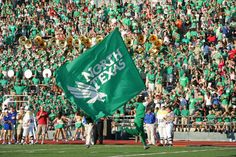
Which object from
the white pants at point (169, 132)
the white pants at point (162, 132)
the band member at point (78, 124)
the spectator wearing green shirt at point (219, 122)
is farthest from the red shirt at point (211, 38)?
the white pants at point (169, 132)

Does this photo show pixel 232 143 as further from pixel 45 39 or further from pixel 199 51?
pixel 45 39

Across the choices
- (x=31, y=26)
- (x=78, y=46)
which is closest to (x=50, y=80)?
(x=78, y=46)

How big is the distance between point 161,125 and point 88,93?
296 inches

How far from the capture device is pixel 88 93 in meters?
29.7

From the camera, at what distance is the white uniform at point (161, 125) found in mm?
36406

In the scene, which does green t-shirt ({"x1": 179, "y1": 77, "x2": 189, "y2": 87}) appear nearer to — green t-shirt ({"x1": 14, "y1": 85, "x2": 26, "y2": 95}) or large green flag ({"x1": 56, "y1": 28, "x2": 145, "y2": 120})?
green t-shirt ({"x1": 14, "y1": 85, "x2": 26, "y2": 95})

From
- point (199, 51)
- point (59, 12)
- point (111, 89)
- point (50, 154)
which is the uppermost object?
point (59, 12)

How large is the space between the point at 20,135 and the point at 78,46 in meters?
A: 9.38

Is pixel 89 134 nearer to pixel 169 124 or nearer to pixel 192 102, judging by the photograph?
pixel 169 124

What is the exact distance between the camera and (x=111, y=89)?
29797 mm

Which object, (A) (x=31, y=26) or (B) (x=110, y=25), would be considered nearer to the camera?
(B) (x=110, y=25)

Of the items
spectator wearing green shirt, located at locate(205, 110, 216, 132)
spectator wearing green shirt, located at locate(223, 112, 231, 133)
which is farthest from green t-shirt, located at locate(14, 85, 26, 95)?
spectator wearing green shirt, located at locate(223, 112, 231, 133)

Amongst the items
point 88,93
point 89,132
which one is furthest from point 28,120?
point 88,93

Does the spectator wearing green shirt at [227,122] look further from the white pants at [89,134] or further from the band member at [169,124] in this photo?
the white pants at [89,134]
